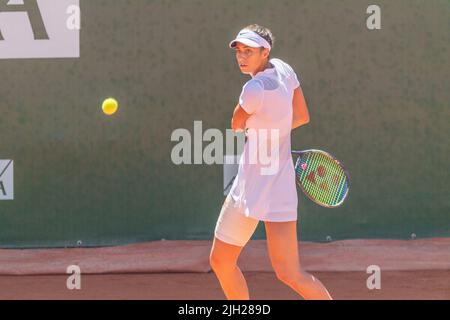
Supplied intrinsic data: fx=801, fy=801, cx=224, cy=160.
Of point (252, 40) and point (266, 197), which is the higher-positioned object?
point (252, 40)

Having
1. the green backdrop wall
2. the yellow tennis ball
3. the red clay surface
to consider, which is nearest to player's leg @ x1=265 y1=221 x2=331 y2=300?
the red clay surface

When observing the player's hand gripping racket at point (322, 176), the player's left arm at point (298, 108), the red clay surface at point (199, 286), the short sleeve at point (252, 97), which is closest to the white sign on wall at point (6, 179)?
the red clay surface at point (199, 286)

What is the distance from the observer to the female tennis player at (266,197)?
10.6 feet

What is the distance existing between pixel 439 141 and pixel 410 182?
352mm

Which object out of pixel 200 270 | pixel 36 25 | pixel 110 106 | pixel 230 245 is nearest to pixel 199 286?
pixel 200 270

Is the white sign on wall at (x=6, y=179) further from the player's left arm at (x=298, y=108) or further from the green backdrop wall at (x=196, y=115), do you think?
the player's left arm at (x=298, y=108)

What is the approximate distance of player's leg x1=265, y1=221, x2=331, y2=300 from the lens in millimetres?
3254

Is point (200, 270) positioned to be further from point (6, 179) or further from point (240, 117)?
point (240, 117)

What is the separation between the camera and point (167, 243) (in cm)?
561

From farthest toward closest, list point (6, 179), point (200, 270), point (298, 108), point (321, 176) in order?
point (6, 179) < point (200, 270) < point (321, 176) < point (298, 108)

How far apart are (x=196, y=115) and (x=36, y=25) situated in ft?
4.25

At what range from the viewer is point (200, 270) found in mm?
5191

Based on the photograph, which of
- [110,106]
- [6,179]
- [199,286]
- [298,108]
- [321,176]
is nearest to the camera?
[298,108]

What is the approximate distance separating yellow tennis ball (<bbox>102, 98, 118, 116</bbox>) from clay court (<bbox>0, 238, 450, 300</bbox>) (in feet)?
3.14
